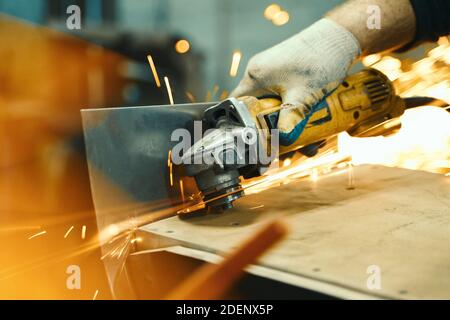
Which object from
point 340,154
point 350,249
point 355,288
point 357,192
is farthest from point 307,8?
point 355,288

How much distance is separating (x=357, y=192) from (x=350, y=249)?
0.50 m

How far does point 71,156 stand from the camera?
2275mm

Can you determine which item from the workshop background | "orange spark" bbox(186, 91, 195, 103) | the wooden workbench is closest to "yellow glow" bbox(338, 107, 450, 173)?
the workshop background

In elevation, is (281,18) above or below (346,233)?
above

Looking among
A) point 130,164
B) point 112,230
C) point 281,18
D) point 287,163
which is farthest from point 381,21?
point 281,18

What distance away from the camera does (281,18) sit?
9.50 ft

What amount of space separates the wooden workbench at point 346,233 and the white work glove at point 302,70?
235 mm

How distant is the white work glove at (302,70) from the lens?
148 cm

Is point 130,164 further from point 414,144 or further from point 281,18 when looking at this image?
point 281,18

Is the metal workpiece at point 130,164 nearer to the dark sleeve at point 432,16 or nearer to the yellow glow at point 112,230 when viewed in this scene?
the yellow glow at point 112,230

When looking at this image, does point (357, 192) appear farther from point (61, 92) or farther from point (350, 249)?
point (61, 92)

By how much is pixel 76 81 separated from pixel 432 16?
166 cm

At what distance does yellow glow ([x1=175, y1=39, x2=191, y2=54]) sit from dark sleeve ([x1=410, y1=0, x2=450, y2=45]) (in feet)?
4.59

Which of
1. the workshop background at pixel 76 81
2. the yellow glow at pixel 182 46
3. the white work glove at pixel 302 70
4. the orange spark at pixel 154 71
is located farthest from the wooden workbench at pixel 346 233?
the yellow glow at pixel 182 46
